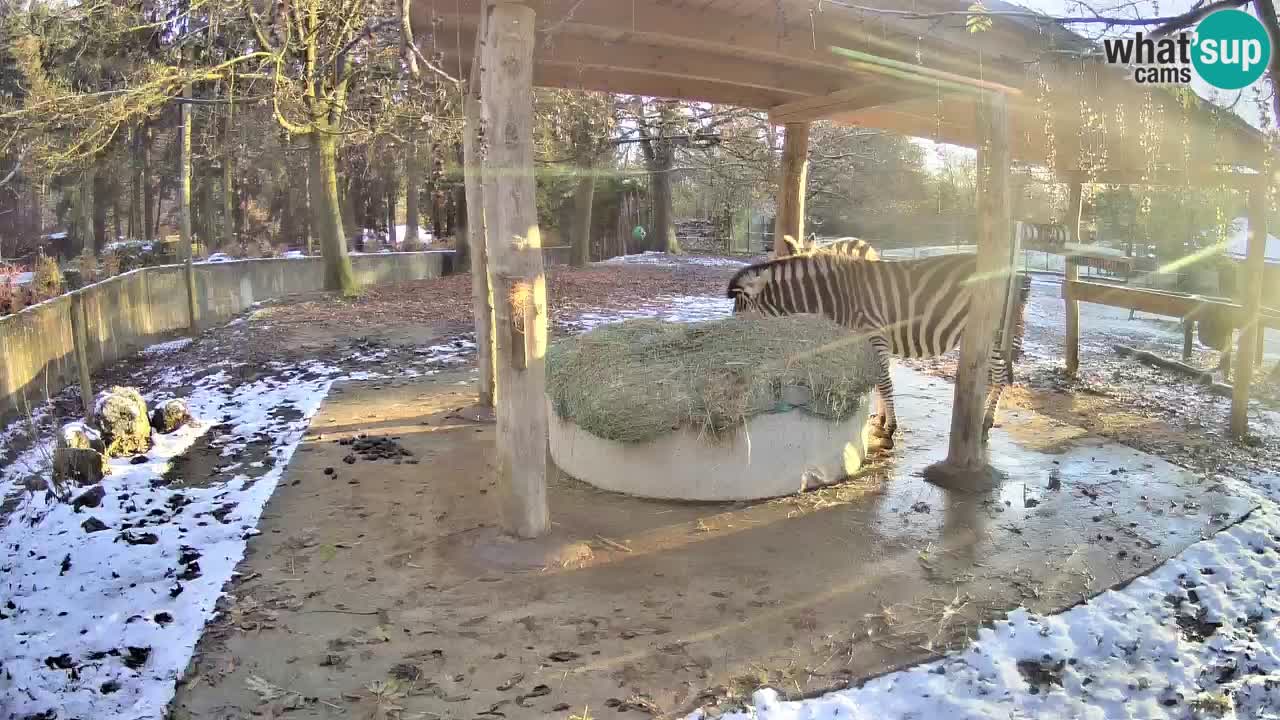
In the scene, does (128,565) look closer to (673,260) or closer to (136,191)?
(673,260)

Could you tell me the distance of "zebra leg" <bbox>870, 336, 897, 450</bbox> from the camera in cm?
690

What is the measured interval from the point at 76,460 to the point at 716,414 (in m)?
4.66

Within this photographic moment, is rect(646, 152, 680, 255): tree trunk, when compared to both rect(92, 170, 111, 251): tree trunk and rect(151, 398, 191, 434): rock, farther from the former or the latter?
rect(151, 398, 191, 434): rock

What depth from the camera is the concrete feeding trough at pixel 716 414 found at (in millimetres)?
5594

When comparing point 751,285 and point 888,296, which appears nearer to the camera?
point 888,296

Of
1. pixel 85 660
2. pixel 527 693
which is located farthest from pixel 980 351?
pixel 85 660

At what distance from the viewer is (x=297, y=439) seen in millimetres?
7293

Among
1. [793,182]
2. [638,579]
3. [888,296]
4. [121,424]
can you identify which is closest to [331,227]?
[121,424]

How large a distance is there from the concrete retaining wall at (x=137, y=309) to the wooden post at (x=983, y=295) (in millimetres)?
7602

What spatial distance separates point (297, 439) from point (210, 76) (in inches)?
242

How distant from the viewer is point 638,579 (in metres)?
4.48

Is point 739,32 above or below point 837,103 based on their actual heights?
above

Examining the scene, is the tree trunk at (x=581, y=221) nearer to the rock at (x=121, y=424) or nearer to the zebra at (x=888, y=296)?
the zebra at (x=888, y=296)

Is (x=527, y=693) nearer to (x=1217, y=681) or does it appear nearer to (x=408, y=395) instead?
(x=1217, y=681)
